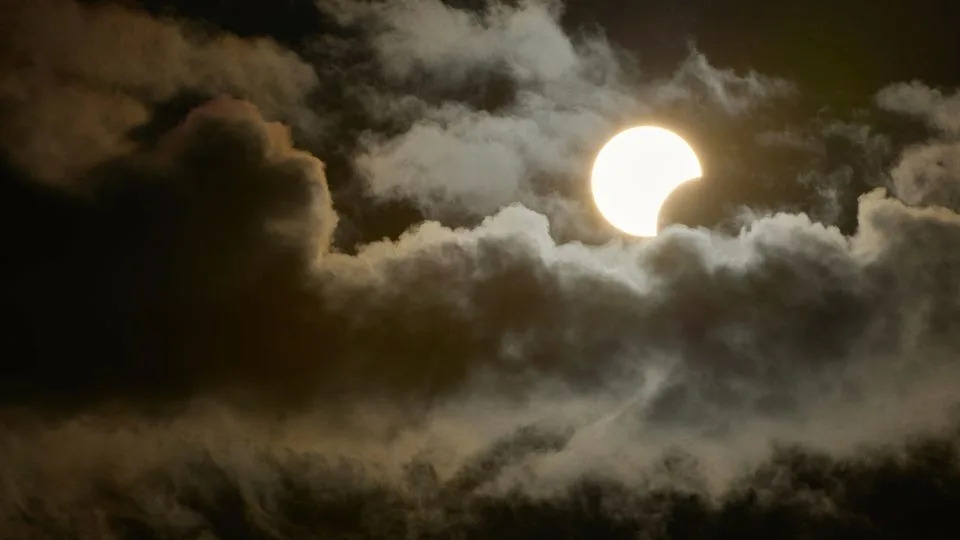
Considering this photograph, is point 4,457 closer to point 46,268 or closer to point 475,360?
point 46,268

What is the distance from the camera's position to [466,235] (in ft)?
20.5

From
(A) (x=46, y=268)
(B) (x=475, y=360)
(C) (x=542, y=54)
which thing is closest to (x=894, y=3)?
(C) (x=542, y=54)

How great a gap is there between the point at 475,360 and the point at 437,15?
8.68 feet

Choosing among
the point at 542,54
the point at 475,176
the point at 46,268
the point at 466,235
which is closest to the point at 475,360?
the point at 466,235

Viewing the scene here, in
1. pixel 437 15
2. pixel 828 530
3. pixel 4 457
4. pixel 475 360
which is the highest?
pixel 437 15

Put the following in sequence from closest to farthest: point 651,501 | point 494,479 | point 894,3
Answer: point 894,3
point 494,479
point 651,501

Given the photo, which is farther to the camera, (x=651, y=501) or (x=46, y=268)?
(x=651, y=501)

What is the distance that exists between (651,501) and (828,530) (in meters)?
2.01

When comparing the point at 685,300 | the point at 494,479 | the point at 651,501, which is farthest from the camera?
the point at 651,501

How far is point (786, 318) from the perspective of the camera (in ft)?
23.1

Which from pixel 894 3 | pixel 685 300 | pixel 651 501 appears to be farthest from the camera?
pixel 651 501

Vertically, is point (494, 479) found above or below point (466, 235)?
below

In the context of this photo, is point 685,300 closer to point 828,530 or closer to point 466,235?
point 466,235

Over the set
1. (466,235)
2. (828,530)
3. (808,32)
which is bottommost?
(828,530)
